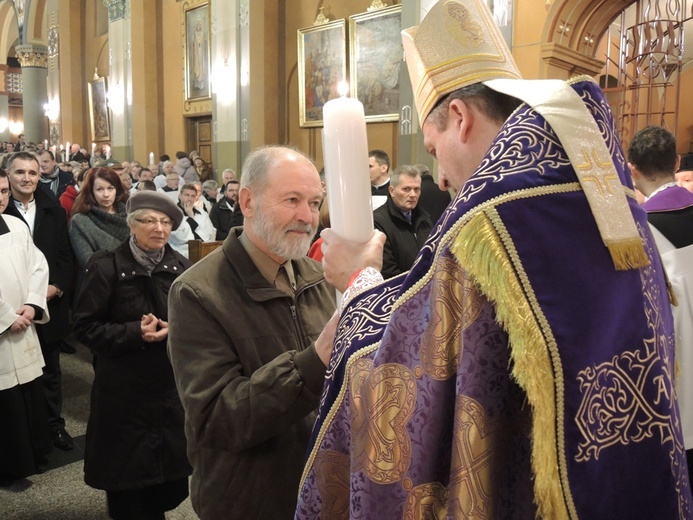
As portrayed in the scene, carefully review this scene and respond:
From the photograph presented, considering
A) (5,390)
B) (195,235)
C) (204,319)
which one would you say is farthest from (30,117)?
(204,319)

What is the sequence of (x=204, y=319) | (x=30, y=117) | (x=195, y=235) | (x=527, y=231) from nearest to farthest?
(x=527, y=231)
(x=204, y=319)
(x=195, y=235)
(x=30, y=117)

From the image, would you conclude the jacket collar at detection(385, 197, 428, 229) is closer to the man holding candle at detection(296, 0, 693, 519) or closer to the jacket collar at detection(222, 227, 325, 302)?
the jacket collar at detection(222, 227, 325, 302)

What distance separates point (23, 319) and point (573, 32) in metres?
6.17

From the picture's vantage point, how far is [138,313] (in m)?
2.76

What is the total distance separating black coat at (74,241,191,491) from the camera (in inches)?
100

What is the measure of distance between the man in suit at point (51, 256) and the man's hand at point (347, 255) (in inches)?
130

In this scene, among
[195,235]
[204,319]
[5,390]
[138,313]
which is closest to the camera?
[204,319]

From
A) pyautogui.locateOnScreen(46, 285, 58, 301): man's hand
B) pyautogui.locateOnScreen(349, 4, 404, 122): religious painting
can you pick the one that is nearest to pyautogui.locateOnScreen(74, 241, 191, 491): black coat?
pyautogui.locateOnScreen(46, 285, 58, 301): man's hand

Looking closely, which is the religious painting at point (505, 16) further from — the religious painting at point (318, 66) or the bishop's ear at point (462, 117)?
the bishop's ear at point (462, 117)

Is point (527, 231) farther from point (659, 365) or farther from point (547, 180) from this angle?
point (659, 365)

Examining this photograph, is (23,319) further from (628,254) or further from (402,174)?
(628,254)

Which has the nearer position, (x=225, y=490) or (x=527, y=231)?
(x=527, y=231)

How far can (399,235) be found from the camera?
425 cm

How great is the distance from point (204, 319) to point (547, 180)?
0.99 metres
